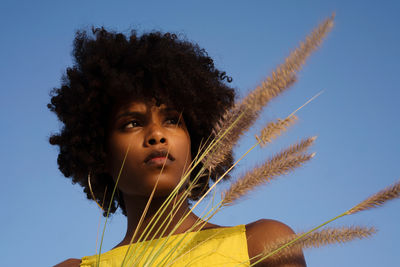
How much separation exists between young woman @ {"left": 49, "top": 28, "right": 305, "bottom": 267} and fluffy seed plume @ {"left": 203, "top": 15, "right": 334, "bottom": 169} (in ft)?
1.49

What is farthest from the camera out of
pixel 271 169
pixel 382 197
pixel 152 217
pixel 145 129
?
pixel 152 217

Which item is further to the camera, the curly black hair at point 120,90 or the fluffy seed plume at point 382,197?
the curly black hair at point 120,90

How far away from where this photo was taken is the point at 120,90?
2.52 metres

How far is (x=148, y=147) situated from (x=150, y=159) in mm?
65

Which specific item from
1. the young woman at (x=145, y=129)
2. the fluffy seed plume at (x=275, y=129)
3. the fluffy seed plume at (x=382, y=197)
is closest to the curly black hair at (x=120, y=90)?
the young woman at (x=145, y=129)

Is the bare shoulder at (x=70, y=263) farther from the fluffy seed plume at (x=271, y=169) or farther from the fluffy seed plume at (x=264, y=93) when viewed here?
the fluffy seed plume at (x=271, y=169)

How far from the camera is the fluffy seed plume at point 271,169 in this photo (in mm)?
1547

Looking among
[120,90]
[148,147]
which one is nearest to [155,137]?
[148,147]

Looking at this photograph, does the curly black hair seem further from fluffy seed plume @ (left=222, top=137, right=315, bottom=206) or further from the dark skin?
fluffy seed plume @ (left=222, top=137, right=315, bottom=206)

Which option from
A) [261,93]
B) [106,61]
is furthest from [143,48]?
[261,93]

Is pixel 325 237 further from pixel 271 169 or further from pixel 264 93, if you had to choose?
pixel 264 93

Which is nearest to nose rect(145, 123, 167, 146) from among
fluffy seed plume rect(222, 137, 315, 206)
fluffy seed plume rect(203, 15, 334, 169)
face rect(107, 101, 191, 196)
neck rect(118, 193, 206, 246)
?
face rect(107, 101, 191, 196)

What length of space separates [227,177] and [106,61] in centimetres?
103

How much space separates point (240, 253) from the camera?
2.06 m
